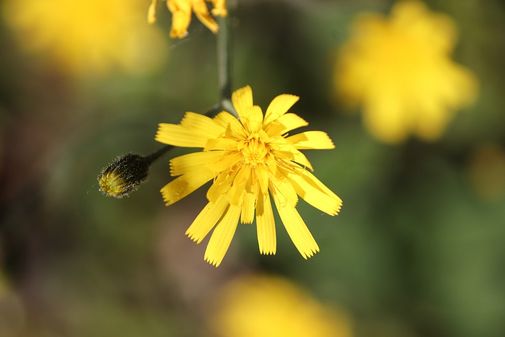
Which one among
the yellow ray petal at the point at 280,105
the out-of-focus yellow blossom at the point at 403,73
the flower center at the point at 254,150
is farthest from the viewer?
the out-of-focus yellow blossom at the point at 403,73

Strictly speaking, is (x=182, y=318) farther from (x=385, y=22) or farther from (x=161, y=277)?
(x=385, y=22)

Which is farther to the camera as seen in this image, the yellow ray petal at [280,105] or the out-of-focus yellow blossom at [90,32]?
the out-of-focus yellow blossom at [90,32]

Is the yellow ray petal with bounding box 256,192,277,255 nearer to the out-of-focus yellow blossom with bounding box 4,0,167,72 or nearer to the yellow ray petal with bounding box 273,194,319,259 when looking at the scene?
the yellow ray petal with bounding box 273,194,319,259

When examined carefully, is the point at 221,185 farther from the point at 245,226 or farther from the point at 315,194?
the point at 245,226

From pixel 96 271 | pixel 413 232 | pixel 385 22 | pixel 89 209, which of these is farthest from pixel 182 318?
pixel 385 22

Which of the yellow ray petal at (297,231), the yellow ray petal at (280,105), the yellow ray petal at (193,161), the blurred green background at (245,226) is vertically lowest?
the blurred green background at (245,226)

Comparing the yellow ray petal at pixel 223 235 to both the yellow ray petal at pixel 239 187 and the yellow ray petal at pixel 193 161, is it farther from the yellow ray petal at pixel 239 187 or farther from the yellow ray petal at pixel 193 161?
the yellow ray petal at pixel 193 161

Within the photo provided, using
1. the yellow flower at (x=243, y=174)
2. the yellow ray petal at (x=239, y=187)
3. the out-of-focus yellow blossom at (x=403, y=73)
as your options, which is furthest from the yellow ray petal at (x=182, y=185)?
the out-of-focus yellow blossom at (x=403, y=73)
